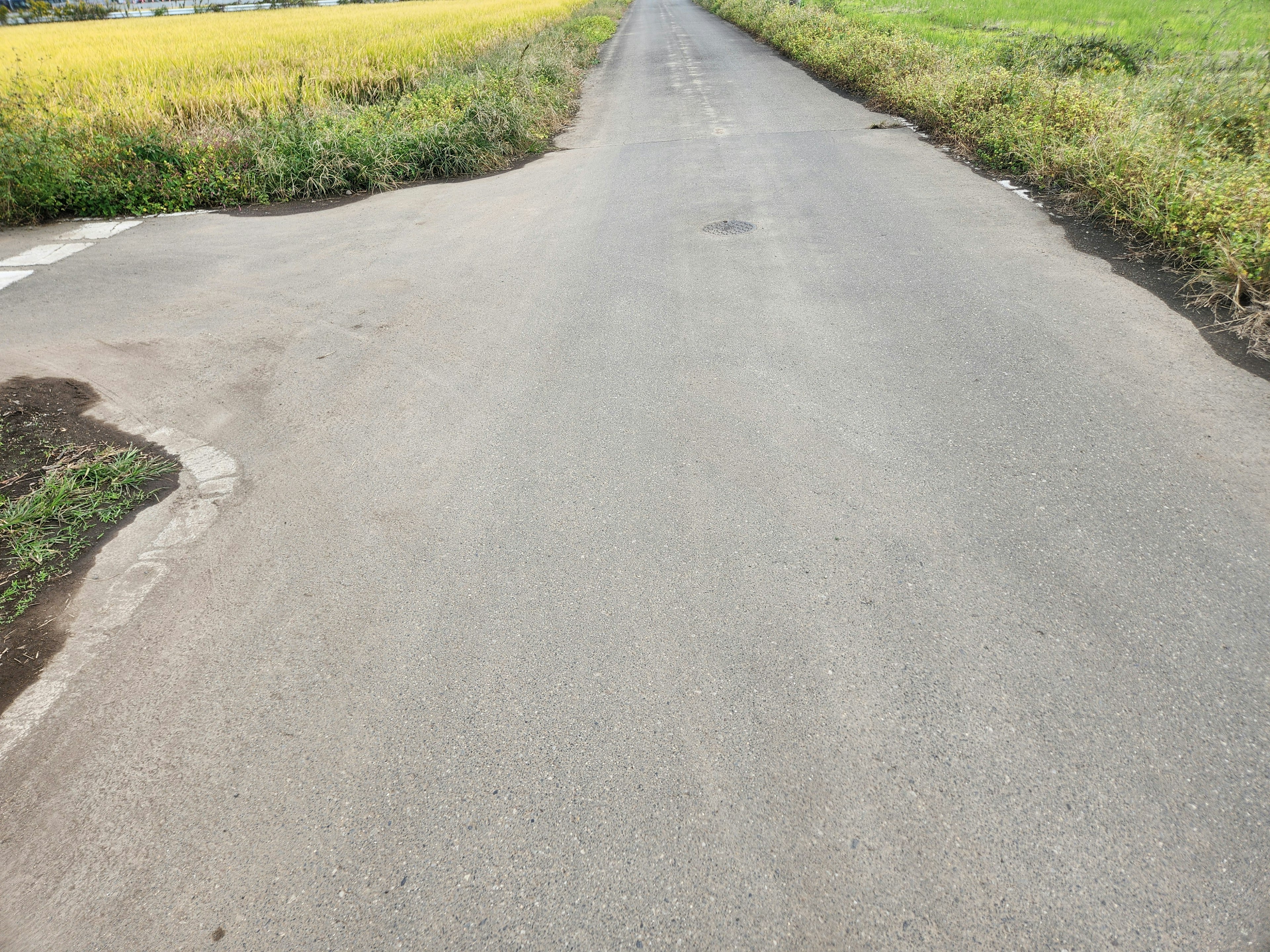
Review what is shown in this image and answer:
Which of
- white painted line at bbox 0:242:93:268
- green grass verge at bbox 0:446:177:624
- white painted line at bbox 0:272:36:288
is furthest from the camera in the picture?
white painted line at bbox 0:242:93:268

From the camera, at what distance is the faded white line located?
2709 mm

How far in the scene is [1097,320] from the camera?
5000 mm

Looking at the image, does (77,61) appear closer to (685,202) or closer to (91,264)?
(91,264)

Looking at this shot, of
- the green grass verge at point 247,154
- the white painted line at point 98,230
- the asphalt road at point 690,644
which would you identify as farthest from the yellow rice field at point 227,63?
the asphalt road at point 690,644

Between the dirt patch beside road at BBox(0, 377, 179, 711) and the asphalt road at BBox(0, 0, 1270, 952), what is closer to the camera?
the asphalt road at BBox(0, 0, 1270, 952)

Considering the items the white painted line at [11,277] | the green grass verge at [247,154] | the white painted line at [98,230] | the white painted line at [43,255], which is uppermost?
the green grass verge at [247,154]

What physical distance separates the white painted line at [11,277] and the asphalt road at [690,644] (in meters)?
2.00

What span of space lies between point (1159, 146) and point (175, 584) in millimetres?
9069

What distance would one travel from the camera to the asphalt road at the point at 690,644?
202cm

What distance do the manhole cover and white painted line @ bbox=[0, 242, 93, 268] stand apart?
7.49 m

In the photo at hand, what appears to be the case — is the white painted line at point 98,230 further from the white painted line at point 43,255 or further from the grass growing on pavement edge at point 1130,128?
the grass growing on pavement edge at point 1130,128

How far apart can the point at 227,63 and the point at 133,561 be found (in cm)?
1589

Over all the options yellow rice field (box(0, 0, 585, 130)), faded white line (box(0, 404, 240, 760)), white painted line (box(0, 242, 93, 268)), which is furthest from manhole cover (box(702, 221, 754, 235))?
yellow rice field (box(0, 0, 585, 130))

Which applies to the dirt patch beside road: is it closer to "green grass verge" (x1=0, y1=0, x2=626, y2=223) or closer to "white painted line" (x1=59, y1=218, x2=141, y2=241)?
"white painted line" (x1=59, y1=218, x2=141, y2=241)
